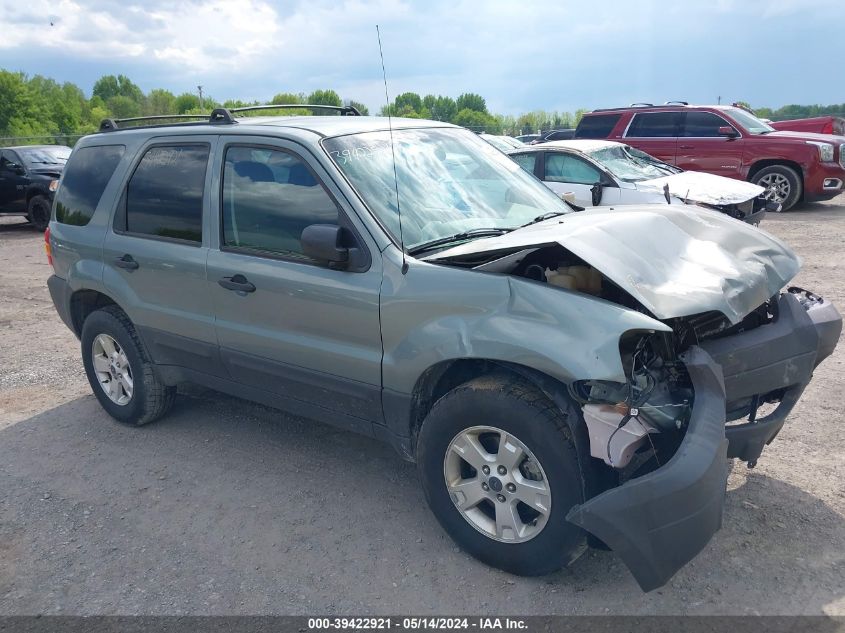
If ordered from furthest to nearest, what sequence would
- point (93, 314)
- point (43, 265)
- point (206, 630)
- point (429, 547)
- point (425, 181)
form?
point (43, 265), point (93, 314), point (425, 181), point (429, 547), point (206, 630)

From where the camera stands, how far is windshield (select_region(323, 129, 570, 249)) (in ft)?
11.6

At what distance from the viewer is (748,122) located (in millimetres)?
13609

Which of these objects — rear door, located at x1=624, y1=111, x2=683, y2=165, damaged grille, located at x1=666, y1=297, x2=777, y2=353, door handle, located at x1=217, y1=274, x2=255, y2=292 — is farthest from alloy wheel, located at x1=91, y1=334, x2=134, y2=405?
rear door, located at x1=624, y1=111, x2=683, y2=165

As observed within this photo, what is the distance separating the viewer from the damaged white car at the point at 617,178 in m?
8.80

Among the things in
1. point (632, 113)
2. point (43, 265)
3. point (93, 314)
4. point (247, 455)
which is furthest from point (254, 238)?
point (632, 113)

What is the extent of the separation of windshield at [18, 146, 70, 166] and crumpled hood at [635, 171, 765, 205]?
1247 centimetres

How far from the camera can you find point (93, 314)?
493 centimetres

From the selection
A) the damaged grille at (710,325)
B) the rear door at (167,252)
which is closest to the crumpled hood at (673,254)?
the damaged grille at (710,325)

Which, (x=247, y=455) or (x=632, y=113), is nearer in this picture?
(x=247, y=455)

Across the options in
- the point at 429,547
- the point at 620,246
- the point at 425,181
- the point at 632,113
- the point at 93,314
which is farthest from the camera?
the point at 632,113

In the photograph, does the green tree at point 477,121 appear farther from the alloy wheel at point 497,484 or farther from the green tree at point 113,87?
A: the green tree at point 113,87

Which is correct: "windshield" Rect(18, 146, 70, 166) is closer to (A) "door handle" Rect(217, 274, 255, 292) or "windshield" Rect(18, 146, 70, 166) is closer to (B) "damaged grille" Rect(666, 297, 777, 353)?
(A) "door handle" Rect(217, 274, 255, 292)

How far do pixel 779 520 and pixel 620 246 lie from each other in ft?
5.14

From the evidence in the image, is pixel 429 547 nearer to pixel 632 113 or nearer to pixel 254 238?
pixel 254 238
